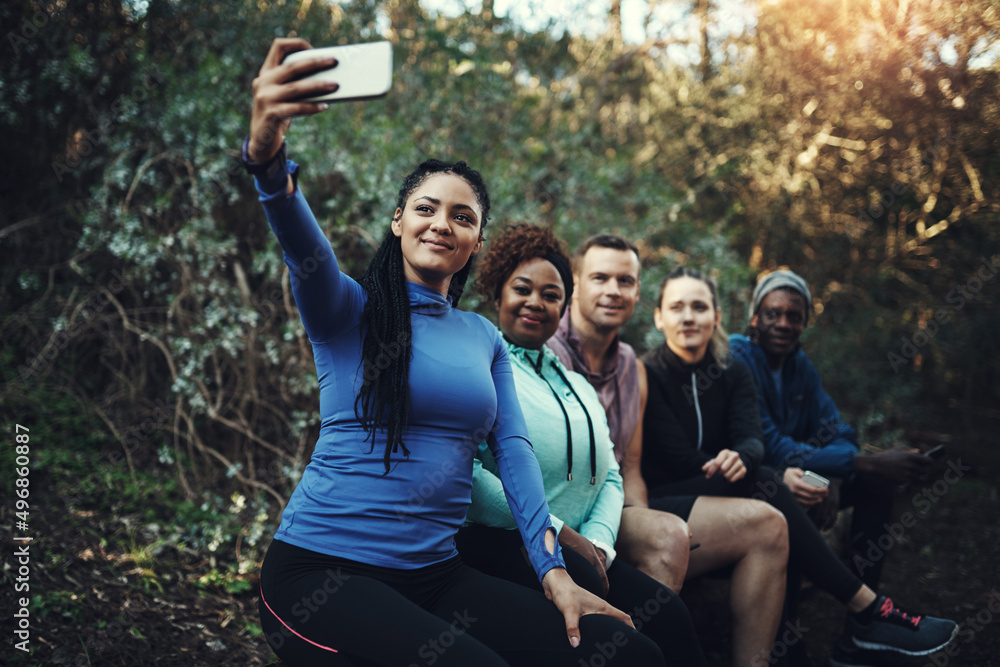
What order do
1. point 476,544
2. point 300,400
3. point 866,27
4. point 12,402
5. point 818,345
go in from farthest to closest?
point 818,345, point 866,27, point 300,400, point 12,402, point 476,544

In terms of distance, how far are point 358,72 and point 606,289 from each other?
1.69 metres

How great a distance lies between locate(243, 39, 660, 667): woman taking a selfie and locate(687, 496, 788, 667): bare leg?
0.98m

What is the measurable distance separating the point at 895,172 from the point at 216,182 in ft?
19.8

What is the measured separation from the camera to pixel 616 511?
88.2 inches

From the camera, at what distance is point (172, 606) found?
2680 millimetres

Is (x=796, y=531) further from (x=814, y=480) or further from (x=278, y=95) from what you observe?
(x=278, y=95)

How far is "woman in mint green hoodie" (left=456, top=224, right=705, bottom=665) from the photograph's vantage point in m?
1.91

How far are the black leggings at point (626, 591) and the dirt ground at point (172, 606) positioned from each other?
877 mm

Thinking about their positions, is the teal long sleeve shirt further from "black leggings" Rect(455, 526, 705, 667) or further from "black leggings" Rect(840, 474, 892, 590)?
"black leggings" Rect(840, 474, 892, 590)

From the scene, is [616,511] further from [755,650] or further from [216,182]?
[216,182]

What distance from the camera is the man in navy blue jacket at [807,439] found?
311cm

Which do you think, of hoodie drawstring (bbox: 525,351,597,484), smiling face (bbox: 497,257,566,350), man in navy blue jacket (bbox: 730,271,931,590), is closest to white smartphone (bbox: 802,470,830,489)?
man in navy blue jacket (bbox: 730,271,931,590)

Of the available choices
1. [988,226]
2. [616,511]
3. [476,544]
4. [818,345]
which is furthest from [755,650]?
[988,226]

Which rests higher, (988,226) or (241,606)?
(988,226)
